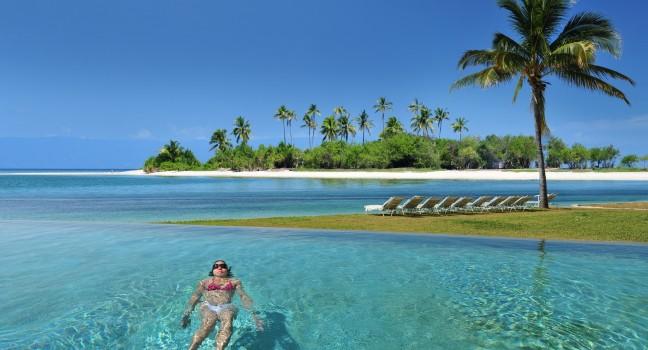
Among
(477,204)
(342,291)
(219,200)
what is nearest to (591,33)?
(477,204)

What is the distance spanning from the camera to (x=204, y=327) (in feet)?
20.4

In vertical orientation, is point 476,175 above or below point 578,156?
below

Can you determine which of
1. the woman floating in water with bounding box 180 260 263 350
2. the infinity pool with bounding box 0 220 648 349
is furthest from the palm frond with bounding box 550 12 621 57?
the woman floating in water with bounding box 180 260 263 350

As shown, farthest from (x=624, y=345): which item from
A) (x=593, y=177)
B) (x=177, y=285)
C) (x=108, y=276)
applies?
(x=593, y=177)

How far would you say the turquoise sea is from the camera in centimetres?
671

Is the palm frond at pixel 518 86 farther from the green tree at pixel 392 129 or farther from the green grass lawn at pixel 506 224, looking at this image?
the green tree at pixel 392 129

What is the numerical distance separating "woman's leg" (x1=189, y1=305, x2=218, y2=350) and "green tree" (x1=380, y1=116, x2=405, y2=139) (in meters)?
116

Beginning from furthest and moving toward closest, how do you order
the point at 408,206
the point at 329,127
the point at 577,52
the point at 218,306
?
the point at 329,127
the point at 408,206
the point at 577,52
the point at 218,306

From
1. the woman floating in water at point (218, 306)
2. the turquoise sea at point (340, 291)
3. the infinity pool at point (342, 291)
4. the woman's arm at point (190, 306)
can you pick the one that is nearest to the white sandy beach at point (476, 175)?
the turquoise sea at point (340, 291)

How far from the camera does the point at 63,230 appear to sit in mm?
16625

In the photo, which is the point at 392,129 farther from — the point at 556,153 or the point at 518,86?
the point at 518,86

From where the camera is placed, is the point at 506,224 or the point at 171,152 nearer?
the point at 506,224

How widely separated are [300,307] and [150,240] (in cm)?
818

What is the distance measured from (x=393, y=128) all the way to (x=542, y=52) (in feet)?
330
